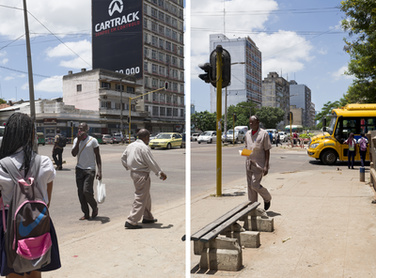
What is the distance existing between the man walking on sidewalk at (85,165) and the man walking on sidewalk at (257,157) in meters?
2.37

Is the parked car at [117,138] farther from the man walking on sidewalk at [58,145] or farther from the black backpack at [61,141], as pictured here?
the man walking on sidewalk at [58,145]

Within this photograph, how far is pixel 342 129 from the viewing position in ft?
48.6

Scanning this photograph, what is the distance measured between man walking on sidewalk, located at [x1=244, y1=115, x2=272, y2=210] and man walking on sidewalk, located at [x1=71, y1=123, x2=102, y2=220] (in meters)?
2.37

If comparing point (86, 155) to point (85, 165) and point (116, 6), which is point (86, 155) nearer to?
point (85, 165)

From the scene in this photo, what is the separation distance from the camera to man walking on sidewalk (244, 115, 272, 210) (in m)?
5.64

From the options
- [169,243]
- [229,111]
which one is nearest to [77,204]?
[169,243]

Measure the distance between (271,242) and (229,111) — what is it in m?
66.2

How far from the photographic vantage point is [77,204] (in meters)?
7.29

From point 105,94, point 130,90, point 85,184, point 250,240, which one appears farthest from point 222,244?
point 105,94

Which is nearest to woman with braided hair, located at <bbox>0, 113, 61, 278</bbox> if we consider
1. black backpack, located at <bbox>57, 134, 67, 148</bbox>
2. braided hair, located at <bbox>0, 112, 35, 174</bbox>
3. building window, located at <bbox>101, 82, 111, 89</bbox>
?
braided hair, located at <bbox>0, 112, 35, 174</bbox>

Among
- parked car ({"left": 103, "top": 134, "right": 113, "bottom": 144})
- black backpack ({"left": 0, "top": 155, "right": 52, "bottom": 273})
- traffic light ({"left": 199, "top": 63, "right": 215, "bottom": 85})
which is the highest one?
traffic light ({"left": 199, "top": 63, "right": 215, "bottom": 85})

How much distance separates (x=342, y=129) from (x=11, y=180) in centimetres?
1424

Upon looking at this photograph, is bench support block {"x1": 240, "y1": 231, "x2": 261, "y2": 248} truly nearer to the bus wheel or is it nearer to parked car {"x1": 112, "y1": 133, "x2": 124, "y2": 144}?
the bus wheel
